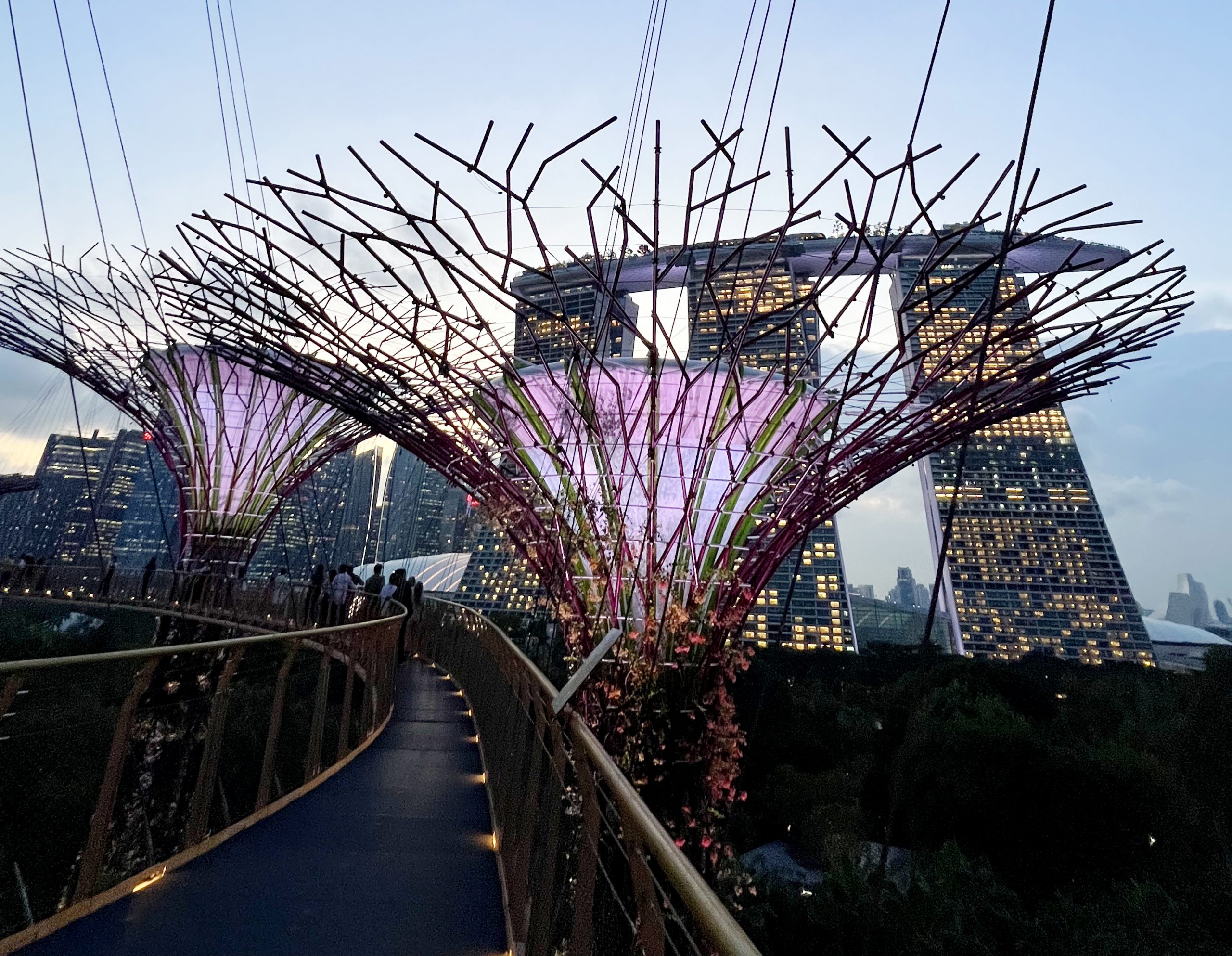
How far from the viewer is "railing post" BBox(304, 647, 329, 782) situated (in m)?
4.63

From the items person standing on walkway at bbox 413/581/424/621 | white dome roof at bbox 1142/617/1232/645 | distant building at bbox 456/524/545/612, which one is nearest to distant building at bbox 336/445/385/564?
distant building at bbox 456/524/545/612

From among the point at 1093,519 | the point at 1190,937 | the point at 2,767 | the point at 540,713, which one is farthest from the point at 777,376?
the point at 1093,519

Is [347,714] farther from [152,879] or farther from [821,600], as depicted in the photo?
[821,600]

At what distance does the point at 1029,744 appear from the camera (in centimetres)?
1847

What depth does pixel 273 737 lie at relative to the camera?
404cm

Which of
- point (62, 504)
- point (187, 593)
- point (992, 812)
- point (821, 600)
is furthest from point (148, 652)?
point (62, 504)

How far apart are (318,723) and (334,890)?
2.07m

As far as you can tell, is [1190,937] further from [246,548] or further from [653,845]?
[246,548]

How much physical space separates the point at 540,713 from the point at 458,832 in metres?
1.25

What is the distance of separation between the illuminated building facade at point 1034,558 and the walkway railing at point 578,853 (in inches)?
2808

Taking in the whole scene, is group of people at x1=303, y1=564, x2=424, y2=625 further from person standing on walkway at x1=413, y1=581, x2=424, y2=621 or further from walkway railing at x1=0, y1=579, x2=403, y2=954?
walkway railing at x1=0, y1=579, x2=403, y2=954

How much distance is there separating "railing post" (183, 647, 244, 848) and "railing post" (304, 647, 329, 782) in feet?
3.82

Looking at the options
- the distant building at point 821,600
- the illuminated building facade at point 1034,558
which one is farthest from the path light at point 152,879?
the illuminated building facade at point 1034,558

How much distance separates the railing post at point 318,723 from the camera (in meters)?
4.63
